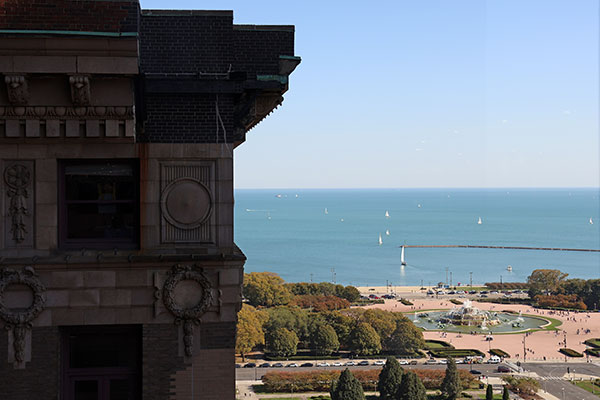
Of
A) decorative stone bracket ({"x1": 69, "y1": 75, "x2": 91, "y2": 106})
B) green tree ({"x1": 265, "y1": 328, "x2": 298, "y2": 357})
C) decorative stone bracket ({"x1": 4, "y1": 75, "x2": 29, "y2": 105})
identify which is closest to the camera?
decorative stone bracket ({"x1": 4, "y1": 75, "x2": 29, "y2": 105})

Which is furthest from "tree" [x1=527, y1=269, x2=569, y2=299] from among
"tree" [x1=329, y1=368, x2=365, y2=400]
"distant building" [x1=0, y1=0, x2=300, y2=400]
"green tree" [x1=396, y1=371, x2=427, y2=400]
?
"distant building" [x1=0, y1=0, x2=300, y2=400]

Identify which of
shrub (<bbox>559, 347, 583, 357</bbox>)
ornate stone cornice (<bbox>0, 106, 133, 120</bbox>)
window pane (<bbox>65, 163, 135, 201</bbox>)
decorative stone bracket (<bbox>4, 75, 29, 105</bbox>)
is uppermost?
decorative stone bracket (<bbox>4, 75, 29, 105</bbox>)

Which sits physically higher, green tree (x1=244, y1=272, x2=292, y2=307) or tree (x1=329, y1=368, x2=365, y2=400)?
green tree (x1=244, y1=272, x2=292, y2=307)

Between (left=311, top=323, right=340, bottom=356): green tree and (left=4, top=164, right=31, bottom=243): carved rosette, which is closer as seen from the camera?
(left=4, top=164, right=31, bottom=243): carved rosette

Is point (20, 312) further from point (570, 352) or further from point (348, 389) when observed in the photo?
point (570, 352)

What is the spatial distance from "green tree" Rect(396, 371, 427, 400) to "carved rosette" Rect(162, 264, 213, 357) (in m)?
58.2

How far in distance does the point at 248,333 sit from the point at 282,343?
443 centimetres

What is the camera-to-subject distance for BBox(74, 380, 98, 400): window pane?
1205cm

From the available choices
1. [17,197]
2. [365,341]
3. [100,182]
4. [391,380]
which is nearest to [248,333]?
[365,341]

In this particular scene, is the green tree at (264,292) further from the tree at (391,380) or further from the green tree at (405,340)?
the tree at (391,380)

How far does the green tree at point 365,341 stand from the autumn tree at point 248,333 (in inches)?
458

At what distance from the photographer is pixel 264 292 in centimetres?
11938

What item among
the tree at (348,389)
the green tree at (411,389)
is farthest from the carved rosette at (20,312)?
the green tree at (411,389)

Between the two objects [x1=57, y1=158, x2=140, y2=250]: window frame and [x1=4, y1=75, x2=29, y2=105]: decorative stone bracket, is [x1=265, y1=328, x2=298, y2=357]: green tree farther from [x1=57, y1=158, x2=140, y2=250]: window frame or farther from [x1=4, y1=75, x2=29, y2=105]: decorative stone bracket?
[x1=4, y1=75, x2=29, y2=105]: decorative stone bracket
